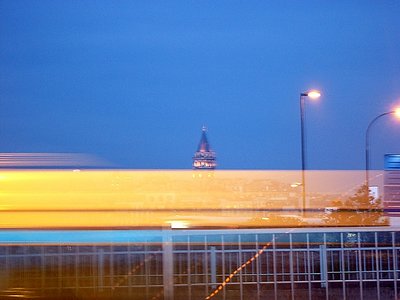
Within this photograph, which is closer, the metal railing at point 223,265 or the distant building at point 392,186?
the metal railing at point 223,265

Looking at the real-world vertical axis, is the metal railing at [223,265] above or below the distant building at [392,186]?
below

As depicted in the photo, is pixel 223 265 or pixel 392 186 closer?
pixel 223 265

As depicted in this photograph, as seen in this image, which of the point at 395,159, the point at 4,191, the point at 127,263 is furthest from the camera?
the point at 395,159

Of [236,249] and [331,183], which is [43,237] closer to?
[236,249]

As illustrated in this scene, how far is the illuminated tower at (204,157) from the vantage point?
1061cm

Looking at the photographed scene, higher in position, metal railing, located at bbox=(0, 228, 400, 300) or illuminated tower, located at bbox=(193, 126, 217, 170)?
illuminated tower, located at bbox=(193, 126, 217, 170)

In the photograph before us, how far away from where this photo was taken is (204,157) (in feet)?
35.8

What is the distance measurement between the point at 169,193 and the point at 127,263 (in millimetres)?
1076

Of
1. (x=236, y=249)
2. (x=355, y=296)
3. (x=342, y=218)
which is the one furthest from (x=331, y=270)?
(x=342, y=218)

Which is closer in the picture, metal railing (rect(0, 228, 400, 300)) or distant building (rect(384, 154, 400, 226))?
metal railing (rect(0, 228, 400, 300))

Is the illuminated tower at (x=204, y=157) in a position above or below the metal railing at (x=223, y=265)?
above

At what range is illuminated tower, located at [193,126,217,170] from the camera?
1061 cm

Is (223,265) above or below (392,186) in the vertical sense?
below

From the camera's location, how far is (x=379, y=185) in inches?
463
